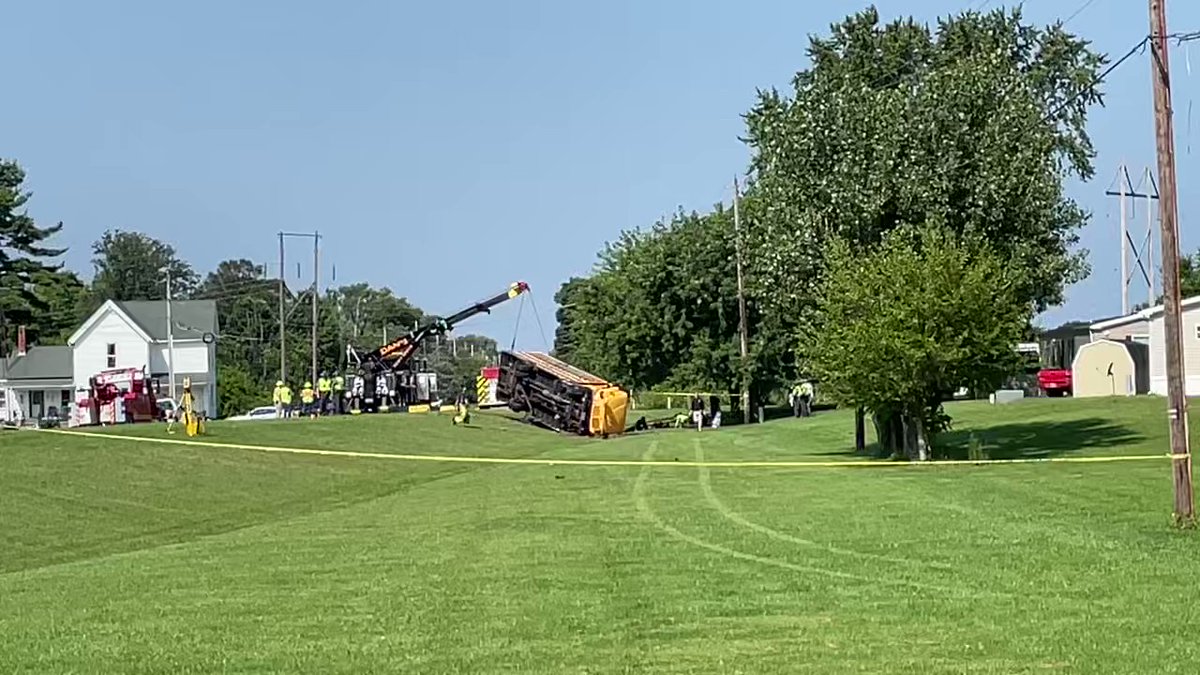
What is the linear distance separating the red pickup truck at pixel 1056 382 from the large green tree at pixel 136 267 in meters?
107

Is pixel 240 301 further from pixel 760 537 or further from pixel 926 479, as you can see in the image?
pixel 760 537

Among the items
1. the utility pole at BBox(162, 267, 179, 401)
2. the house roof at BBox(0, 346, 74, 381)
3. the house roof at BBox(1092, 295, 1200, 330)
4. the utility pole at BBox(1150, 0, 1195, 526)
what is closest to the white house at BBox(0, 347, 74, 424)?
the house roof at BBox(0, 346, 74, 381)

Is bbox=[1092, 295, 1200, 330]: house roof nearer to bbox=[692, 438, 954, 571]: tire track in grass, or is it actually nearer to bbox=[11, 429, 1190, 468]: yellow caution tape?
bbox=[11, 429, 1190, 468]: yellow caution tape

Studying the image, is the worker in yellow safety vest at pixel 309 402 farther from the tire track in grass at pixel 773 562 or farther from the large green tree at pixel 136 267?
the large green tree at pixel 136 267

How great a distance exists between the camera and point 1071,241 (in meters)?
43.1

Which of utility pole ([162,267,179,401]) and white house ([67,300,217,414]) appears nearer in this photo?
utility pole ([162,267,179,401])

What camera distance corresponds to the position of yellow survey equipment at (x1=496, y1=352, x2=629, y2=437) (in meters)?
59.7

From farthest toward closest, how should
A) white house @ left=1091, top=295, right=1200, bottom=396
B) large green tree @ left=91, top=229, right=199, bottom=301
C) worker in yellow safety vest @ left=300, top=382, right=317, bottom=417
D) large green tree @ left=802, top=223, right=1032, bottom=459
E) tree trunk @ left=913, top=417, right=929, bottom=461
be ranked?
large green tree @ left=91, top=229, right=199, bottom=301 → worker in yellow safety vest @ left=300, top=382, right=317, bottom=417 → white house @ left=1091, top=295, right=1200, bottom=396 → tree trunk @ left=913, top=417, right=929, bottom=461 → large green tree @ left=802, top=223, right=1032, bottom=459

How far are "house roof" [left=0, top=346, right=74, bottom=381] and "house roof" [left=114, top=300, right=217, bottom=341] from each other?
4.88 meters

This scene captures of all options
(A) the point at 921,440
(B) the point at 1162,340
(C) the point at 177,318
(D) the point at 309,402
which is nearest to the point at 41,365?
(C) the point at 177,318

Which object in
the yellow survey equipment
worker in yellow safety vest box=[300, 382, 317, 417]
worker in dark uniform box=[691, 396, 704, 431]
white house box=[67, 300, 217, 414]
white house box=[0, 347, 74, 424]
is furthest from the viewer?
white house box=[0, 347, 74, 424]

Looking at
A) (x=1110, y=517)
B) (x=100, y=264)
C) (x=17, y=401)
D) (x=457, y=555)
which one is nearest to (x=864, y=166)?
(x=1110, y=517)

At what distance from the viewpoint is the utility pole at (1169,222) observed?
735 inches

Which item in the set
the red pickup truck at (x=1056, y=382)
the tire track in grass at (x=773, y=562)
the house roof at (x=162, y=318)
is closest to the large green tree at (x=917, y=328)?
the tire track in grass at (x=773, y=562)
